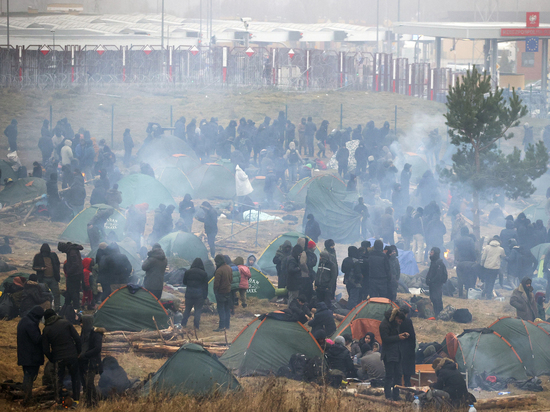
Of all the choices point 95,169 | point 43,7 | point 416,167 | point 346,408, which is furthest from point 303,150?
point 43,7

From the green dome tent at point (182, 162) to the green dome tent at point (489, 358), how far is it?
45.4ft

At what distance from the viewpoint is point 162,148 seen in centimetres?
2400

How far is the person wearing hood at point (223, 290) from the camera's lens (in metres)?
11.8

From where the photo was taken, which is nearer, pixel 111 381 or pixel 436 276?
pixel 111 381

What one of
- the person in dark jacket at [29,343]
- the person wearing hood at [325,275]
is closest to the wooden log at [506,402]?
the person wearing hood at [325,275]

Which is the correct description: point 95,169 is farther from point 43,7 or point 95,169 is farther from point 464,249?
point 43,7

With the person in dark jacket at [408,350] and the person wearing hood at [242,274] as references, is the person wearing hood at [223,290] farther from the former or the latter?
the person in dark jacket at [408,350]

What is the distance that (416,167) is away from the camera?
24.0m

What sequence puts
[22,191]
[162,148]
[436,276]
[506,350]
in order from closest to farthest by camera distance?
1. [506,350]
2. [436,276]
3. [22,191]
4. [162,148]

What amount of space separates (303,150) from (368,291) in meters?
16.0

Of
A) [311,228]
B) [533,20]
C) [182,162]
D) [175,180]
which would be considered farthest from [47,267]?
[533,20]

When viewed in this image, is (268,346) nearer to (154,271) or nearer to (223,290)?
(223,290)

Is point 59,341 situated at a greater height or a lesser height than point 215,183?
lesser

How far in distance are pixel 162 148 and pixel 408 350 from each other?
16.3 metres
